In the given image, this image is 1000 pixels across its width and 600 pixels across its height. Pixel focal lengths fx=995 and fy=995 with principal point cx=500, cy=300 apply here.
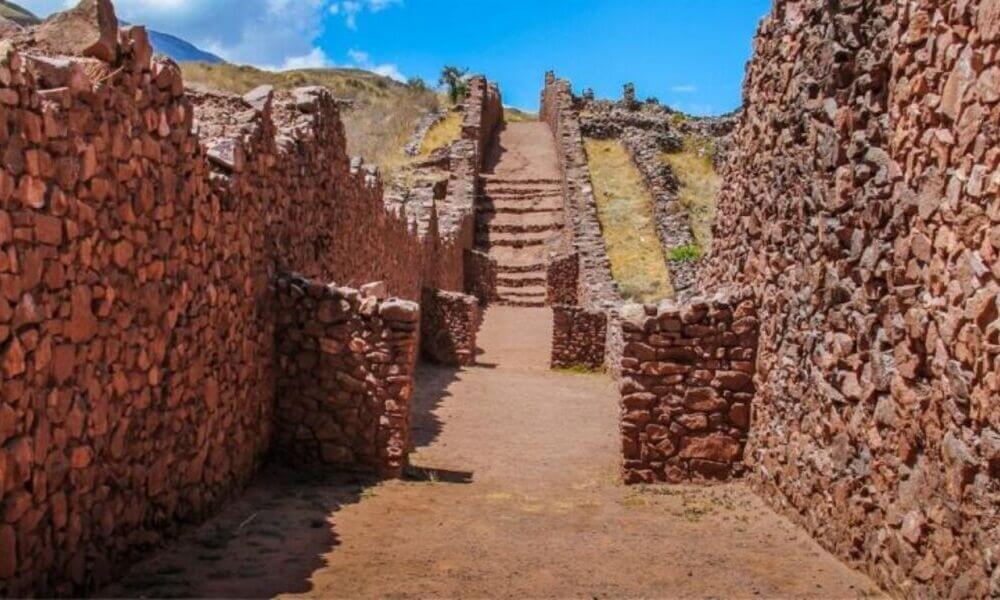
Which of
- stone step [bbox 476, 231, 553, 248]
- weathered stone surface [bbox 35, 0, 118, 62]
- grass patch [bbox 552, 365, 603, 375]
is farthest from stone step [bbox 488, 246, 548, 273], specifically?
weathered stone surface [bbox 35, 0, 118, 62]

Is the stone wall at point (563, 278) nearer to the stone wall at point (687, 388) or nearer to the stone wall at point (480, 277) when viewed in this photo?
the stone wall at point (480, 277)

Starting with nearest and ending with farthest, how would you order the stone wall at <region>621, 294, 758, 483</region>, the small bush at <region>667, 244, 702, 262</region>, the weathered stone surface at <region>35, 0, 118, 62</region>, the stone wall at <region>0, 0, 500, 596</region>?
the stone wall at <region>0, 0, 500, 596</region>
the weathered stone surface at <region>35, 0, 118, 62</region>
the stone wall at <region>621, 294, 758, 483</region>
the small bush at <region>667, 244, 702, 262</region>

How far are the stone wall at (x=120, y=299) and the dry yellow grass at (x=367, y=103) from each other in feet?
52.2

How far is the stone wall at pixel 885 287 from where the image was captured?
4605mm

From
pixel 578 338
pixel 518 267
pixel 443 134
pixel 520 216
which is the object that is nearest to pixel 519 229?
pixel 520 216

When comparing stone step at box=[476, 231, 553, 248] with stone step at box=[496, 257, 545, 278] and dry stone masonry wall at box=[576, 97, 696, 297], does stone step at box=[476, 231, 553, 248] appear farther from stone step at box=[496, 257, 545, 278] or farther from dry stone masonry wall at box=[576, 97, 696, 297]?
dry stone masonry wall at box=[576, 97, 696, 297]

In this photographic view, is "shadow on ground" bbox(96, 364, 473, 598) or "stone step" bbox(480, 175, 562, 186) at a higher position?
"stone step" bbox(480, 175, 562, 186)

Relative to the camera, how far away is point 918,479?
5219 millimetres

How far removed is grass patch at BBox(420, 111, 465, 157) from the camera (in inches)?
1522

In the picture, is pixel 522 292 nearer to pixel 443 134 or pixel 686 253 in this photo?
pixel 686 253

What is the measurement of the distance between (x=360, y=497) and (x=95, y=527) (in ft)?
10.9

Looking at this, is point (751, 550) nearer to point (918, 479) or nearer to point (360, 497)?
point (918, 479)

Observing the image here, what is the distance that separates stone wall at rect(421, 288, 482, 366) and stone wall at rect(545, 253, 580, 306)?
28.8 ft

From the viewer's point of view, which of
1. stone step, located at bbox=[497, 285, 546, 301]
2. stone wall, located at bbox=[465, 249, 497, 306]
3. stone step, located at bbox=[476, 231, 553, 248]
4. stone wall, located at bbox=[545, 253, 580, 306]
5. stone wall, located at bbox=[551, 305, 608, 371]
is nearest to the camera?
stone wall, located at bbox=[551, 305, 608, 371]
